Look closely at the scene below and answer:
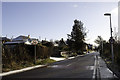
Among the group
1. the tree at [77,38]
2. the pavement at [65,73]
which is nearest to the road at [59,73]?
the pavement at [65,73]

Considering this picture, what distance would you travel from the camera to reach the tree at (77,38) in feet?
208

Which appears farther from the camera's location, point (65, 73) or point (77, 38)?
point (77, 38)

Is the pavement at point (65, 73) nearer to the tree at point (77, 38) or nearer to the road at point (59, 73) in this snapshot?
the road at point (59, 73)

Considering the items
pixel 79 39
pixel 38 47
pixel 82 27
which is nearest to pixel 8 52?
pixel 38 47

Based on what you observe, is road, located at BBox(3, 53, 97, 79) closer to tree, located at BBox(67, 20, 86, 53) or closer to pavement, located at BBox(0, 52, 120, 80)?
pavement, located at BBox(0, 52, 120, 80)

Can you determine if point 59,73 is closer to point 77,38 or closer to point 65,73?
point 65,73

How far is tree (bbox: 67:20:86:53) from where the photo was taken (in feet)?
208

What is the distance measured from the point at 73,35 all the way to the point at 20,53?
47.9 metres

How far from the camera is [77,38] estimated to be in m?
64.4

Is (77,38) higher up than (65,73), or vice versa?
(77,38)

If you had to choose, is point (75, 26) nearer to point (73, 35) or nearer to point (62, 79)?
point (73, 35)

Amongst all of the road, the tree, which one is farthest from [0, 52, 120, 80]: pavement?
the tree

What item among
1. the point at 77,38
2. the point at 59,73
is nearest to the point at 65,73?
the point at 59,73

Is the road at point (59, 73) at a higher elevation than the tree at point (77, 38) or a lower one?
lower
